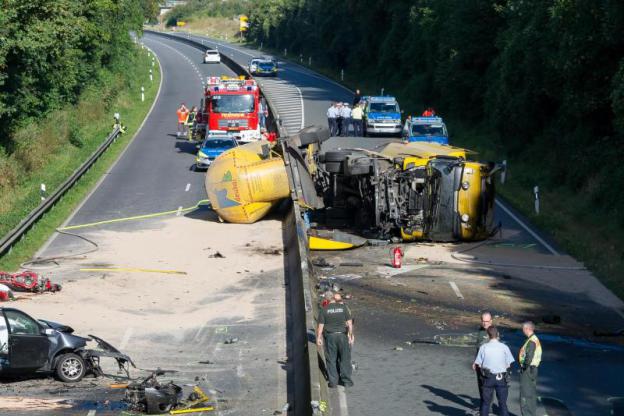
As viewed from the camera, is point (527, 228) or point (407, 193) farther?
point (527, 228)

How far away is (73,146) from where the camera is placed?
49156 millimetres

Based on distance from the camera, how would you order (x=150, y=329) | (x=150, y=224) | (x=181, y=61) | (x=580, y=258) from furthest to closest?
(x=181, y=61), (x=150, y=224), (x=580, y=258), (x=150, y=329)

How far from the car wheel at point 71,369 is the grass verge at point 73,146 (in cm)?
932

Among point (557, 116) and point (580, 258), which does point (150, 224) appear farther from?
point (557, 116)

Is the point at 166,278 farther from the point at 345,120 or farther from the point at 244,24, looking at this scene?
the point at 244,24

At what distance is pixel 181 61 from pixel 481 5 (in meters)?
50.7

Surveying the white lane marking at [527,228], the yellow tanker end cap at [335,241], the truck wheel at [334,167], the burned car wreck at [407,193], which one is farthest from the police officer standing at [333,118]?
the yellow tanker end cap at [335,241]

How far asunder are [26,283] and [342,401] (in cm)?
978

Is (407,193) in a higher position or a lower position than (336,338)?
higher

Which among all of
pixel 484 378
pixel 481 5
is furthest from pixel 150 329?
pixel 481 5

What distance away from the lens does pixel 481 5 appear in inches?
2124

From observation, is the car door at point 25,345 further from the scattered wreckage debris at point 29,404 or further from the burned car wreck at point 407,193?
the burned car wreck at point 407,193

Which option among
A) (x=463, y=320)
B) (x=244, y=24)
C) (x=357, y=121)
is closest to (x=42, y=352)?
(x=463, y=320)

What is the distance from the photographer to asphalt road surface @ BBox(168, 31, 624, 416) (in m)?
16.6
